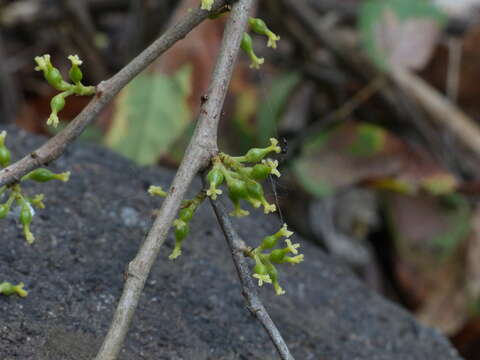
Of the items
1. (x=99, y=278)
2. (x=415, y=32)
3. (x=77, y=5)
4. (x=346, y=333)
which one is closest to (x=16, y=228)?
(x=99, y=278)

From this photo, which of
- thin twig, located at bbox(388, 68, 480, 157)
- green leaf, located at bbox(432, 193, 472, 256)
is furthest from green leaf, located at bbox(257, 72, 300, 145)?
green leaf, located at bbox(432, 193, 472, 256)

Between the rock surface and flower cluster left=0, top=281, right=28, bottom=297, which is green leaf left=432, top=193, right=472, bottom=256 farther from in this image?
flower cluster left=0, top=281, right=28, bottom=297

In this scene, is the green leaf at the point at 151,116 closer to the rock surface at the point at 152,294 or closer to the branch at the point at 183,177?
the rock surface at the point at 152,294

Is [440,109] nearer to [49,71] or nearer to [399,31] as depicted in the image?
[399,31]

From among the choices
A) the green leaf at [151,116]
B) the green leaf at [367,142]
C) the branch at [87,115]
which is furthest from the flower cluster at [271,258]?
the green leaf at [367,142]

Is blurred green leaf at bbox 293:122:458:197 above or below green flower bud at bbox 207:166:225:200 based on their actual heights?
above

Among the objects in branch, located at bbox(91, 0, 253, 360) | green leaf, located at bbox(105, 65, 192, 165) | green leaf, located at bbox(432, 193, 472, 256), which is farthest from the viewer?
green leaf, located at bbox(432, 193, 472, 256)

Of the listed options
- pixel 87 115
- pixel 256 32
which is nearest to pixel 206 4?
pixel 256 32

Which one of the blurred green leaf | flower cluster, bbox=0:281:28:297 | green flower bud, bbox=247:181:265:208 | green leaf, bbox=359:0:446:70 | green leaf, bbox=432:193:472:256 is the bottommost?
flower cluster, bbox=0:281:28:297
